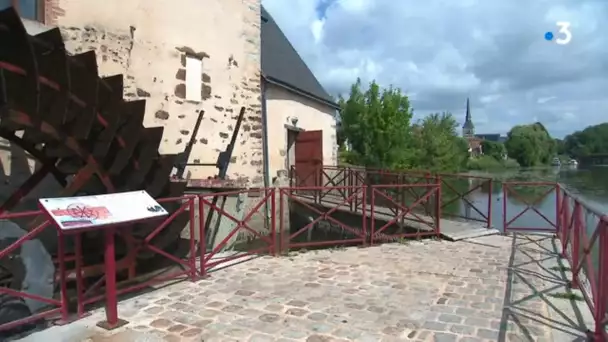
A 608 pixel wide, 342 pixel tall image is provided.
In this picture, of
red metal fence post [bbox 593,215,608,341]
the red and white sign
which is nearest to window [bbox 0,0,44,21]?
the red and white sign

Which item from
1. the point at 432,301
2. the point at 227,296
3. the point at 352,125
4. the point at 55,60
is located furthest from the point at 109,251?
the point at 352,125

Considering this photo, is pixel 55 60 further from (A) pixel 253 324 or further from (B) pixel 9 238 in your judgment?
(A) pixel 253 324

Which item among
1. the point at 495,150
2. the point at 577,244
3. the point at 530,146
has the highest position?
the point at 530,146

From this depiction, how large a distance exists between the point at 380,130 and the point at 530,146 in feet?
128

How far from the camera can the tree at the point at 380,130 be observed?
2312cm

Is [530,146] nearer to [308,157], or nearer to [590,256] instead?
[308,157]

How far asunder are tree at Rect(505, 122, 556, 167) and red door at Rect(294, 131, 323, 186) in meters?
49.3

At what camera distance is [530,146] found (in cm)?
5428

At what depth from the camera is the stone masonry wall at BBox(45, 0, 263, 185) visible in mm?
6621

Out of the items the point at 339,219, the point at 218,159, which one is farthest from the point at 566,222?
the point at 218,159

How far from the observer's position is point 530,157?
54.3 meters

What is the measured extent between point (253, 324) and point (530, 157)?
57.9m

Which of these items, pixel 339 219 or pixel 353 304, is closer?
pixel 353 304

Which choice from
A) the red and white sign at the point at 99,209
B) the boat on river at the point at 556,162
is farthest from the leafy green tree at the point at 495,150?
the red and white sign at the point at 99,209
